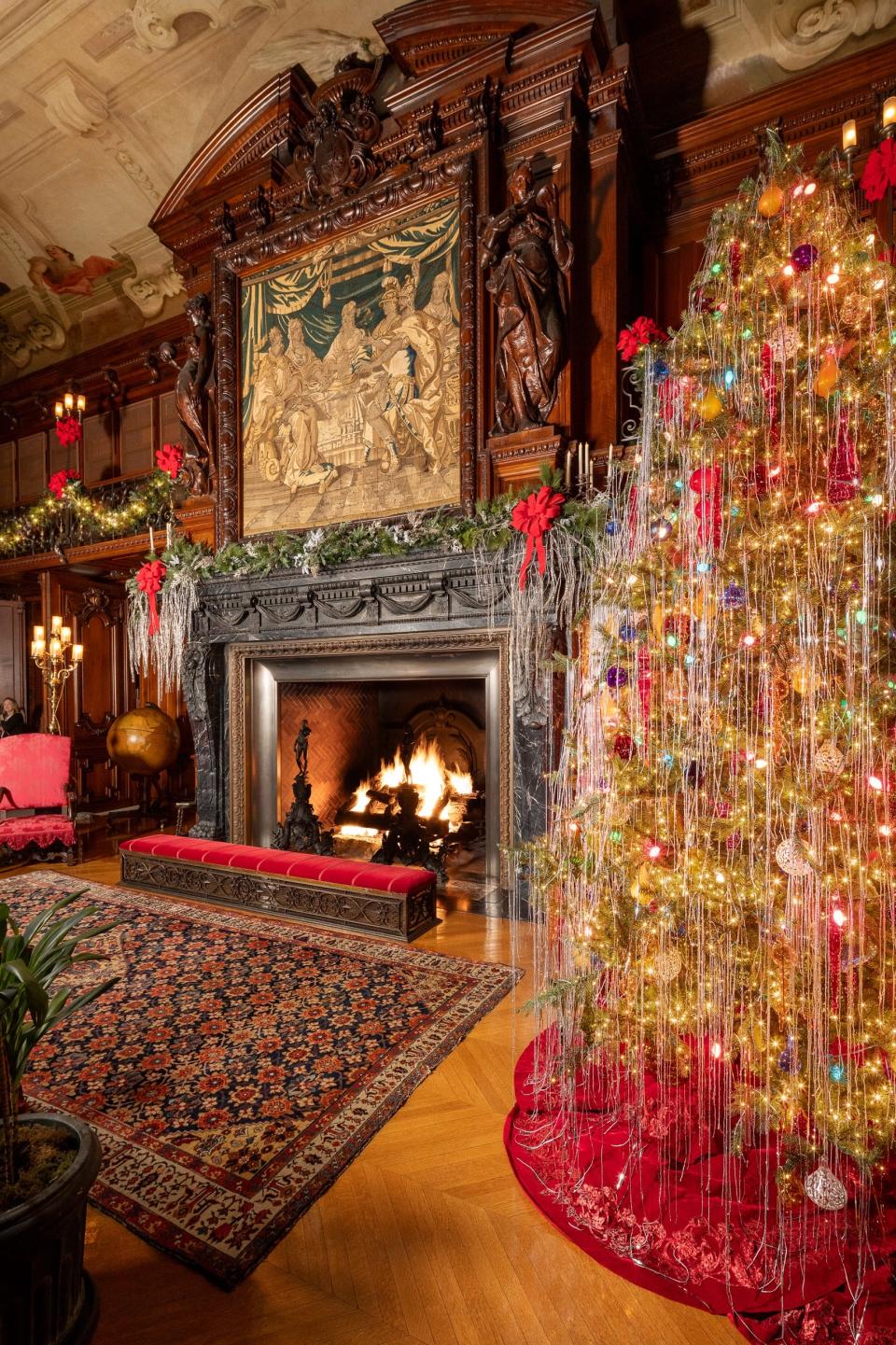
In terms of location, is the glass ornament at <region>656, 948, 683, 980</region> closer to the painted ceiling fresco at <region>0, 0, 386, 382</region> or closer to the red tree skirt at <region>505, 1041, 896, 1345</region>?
the red tree skirt at <region>505, 1041, 896, 1345</region>

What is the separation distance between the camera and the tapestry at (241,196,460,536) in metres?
5.09

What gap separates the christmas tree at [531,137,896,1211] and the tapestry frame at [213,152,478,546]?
109 inches

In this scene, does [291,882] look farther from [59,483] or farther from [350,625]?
[59,483]

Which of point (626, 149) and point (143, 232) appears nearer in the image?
point (626, 149)

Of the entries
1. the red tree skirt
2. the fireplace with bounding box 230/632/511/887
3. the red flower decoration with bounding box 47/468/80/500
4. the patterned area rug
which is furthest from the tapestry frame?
the red tree skirt

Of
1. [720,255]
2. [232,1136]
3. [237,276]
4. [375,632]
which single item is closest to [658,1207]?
[232,1136]

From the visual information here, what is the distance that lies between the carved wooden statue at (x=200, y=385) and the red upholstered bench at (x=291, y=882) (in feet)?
11.3

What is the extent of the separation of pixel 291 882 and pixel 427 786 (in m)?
2.20

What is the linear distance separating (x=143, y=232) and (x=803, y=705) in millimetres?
9338

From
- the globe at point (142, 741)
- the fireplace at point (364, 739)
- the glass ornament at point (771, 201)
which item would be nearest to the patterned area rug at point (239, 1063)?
the fireplace at point (364, 739)

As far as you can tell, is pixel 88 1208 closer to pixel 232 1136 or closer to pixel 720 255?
pixel 232 1136

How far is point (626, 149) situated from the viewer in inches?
185

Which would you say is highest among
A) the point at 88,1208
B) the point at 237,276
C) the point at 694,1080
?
the point at 237,276

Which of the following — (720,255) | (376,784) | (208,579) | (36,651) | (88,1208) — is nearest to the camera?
(88,1208)
